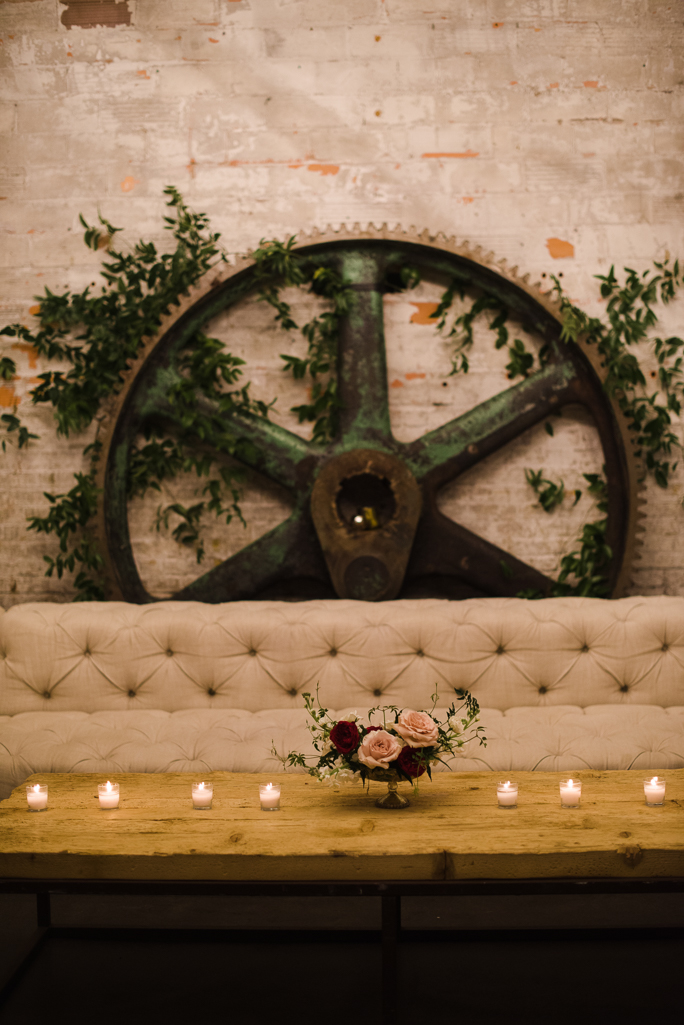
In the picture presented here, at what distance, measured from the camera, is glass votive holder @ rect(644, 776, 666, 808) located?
1458 mm

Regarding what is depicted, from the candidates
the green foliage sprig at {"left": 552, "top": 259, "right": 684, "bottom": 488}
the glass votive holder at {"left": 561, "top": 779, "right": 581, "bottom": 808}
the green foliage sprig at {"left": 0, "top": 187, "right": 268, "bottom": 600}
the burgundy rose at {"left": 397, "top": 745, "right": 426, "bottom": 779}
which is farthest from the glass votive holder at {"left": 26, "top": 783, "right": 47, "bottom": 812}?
the green foliage sprig at {"left": 552, "top": 259, "right": 684, "bottom": 488}

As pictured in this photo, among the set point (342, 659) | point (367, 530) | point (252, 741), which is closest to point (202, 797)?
point (252, 741)

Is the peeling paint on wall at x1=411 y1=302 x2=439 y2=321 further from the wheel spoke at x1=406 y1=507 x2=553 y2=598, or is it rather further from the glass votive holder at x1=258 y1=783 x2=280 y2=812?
the glass votive holder at x1=258 y1=783 x2=280 y2=812

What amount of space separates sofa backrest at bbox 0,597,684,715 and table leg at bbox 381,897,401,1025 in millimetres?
914

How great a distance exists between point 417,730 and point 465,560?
128 cm

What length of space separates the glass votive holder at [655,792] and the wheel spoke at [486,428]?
1324 mm

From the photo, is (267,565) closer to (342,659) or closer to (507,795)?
(342,659)

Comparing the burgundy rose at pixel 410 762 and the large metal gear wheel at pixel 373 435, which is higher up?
the large metal gear wheel at pixel 373 435

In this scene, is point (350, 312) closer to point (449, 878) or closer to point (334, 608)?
point (334, 608)

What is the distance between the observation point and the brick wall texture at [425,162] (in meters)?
2.83

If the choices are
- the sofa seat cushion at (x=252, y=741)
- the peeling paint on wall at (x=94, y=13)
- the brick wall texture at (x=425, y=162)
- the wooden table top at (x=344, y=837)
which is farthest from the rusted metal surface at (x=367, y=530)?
the peeling paint on wall at (x=94, y=13)

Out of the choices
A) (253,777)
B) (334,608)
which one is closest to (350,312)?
(334,608)

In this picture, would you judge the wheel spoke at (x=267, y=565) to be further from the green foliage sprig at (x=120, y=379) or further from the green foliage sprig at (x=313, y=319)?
the green foliage sprig at (x=313, y=319)

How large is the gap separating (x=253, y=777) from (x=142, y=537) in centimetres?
136
